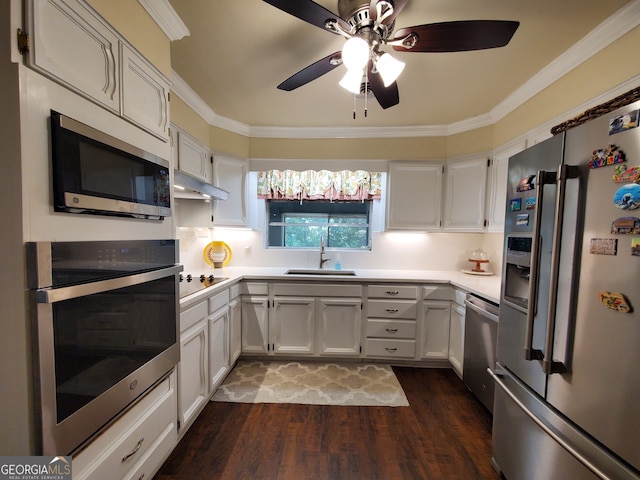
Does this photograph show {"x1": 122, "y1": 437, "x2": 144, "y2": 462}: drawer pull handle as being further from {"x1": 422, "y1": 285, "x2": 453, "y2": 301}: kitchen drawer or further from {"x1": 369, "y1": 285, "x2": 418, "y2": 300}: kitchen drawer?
{"x1": 422, "y1": 285, "x2": 453, "y2": 301}: kitchen drawer

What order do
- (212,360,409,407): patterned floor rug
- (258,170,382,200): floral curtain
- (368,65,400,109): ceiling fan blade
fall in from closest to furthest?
(368,65,400,109): ceiling fan blade < (212,360,409,407): patterned floor rug < (258,170,382,200): floral curtain

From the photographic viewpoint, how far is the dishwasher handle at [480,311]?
1.75 meters

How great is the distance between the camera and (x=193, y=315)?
1623mm

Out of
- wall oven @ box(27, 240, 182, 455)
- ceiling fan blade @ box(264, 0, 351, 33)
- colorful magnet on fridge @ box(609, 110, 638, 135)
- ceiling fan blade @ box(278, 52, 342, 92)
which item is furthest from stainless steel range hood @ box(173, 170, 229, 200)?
colorful magnet on fridge @ box(609, 110, 638, 135)

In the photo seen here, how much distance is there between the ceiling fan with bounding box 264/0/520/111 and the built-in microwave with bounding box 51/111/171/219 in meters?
0.86

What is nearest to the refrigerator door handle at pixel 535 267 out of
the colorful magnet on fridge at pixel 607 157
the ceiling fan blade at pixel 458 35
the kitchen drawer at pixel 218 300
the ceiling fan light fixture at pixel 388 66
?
the colorful magnet on fridge at pixel 607 157

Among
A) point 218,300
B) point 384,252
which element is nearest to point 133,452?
point 218,300

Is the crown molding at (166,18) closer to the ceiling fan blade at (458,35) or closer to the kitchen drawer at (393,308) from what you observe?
the ceiling fan blade at (458,35)

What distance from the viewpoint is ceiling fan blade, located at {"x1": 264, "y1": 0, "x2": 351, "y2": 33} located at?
3.34ft

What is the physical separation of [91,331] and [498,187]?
3.01m

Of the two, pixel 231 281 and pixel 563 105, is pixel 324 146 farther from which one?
pixel 563 105

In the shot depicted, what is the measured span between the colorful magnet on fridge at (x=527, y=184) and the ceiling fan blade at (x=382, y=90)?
909 millimetres

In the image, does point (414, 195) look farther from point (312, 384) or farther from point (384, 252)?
point (312, 384)

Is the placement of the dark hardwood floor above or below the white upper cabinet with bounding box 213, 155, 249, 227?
below
